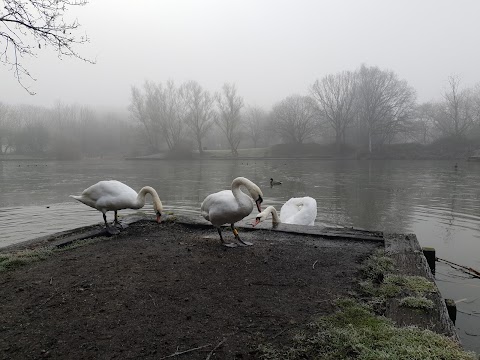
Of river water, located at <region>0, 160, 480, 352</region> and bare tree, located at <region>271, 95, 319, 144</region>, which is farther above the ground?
bare tree, located at <region>271, 95, 319, 144</region>

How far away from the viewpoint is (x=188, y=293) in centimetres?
440

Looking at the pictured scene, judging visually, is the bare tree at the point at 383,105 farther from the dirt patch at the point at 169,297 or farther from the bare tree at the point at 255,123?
the dirt patch at the point at 169,297

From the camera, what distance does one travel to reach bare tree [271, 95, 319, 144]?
72.6 m

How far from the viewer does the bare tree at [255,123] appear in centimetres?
9975

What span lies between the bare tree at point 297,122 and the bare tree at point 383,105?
10.1m

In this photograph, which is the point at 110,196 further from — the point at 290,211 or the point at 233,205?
the point at 290,211

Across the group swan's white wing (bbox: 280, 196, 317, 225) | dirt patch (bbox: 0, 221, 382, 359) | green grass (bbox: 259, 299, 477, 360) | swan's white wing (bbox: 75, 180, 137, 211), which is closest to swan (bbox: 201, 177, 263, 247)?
dirt patch (bbox: 0, 221, 382, 359)

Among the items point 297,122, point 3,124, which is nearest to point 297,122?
point 297,122

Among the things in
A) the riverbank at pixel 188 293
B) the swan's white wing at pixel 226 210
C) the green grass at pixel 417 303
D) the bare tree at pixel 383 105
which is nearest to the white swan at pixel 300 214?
the riverbank at pixel 188 293

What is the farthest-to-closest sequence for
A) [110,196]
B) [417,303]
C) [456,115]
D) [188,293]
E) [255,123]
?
[255,123]
[456,115]
[110,196]
[188,293]
[417,303]

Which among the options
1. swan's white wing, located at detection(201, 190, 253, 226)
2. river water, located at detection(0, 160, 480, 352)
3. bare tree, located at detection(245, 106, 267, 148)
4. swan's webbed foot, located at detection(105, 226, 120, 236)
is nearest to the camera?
swan's white wing, located at detection(201, 190, 253, 226)

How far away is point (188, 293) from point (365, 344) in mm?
2071

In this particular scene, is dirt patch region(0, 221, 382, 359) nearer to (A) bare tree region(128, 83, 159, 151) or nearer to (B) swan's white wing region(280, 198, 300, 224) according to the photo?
(B) swan's white wing region(280, 198, 300, 224)

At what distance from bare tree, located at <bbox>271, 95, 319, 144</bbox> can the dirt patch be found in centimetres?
6745
